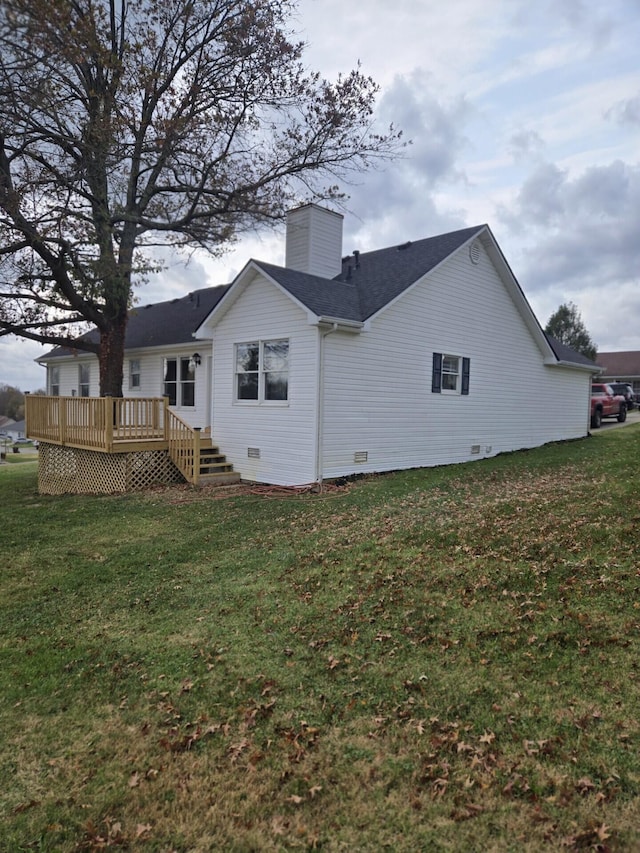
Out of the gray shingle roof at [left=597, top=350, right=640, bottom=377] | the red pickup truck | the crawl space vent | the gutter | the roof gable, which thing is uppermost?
the gray shingle roof at [left=597, top=350, right=640, bottom=377]

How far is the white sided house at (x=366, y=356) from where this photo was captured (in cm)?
1127

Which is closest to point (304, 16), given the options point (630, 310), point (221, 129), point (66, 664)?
point (221, 129)

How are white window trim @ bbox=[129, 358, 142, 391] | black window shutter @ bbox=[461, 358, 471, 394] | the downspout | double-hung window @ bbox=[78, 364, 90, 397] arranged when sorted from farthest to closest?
double-hung window @ bbox=[78, 364, 90, 397], white window trim @ bbox=[129, 358, 142, 391], black window shutter @ bbox=[461, 358, 471, 394], the downspout

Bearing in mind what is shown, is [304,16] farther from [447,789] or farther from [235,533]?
[447,789]

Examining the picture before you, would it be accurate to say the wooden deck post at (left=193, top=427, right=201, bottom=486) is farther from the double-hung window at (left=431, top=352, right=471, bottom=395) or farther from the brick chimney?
the double-hung window at (left=431, top=352, right=471, bottom=395)

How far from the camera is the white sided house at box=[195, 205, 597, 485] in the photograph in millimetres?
11266

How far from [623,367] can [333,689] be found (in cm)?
5465

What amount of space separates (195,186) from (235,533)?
39.4ft

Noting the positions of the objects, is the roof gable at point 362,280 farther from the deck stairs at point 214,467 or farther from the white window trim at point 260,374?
the deck stairs at point 214,467

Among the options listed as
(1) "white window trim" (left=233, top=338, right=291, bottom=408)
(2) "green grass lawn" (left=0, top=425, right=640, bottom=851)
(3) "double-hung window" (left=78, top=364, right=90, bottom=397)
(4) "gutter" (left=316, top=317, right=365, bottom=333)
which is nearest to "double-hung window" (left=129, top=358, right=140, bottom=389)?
(3) "double-hung window" (left=78, top=364, right=90, bottom=397)

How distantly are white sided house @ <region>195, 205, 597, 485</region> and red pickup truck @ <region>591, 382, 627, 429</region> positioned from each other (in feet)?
28.4

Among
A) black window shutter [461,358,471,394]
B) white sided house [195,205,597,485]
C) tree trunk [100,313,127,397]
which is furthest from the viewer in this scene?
tree trunk [100,313,127,397]

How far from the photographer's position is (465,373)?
14.3m

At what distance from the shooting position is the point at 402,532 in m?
7.00
